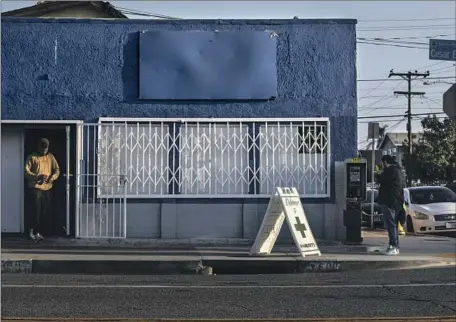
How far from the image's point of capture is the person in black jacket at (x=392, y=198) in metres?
11.4

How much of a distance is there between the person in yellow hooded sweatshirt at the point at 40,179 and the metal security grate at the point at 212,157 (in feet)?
2.97

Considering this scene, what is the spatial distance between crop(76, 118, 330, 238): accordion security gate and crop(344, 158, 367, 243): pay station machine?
24.2 inches

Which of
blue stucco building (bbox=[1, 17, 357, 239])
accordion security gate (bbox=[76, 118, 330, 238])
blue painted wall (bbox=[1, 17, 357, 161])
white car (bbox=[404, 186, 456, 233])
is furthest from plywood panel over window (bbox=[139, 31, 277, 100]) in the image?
white car (bbox=[404, 186, 456, 233])

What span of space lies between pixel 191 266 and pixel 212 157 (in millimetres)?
3142

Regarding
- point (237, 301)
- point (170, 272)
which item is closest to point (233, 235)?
point (170, 272)

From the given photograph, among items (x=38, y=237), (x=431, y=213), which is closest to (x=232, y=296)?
(x=38, y=237)

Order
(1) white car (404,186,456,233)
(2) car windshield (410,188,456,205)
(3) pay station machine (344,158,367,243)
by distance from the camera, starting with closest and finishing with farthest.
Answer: (3) pay station machine (344,158,367,243) → (1) white car (404,186,456,233) → (2) car windshield (410,188,456,205)

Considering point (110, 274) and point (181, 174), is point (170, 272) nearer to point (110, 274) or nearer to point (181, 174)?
point (110, 274)

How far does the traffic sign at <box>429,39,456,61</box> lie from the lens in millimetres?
9867

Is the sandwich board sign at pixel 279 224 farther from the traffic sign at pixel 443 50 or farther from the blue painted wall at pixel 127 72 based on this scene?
the traffic sign at pixel 443 50

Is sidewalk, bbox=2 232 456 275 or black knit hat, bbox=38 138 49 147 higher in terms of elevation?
black knit hat, bbox=38 138 49 147

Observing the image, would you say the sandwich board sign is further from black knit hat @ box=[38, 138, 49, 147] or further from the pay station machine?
black knit hat @ box=[38, 138, 49, 147]

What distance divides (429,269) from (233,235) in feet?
12.9

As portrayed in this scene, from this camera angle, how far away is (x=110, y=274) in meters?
10.1
